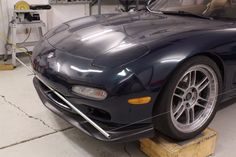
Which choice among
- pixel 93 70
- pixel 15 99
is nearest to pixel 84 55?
pixel 93 70

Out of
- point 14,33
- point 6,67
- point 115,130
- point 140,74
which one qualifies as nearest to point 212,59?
point 140,74

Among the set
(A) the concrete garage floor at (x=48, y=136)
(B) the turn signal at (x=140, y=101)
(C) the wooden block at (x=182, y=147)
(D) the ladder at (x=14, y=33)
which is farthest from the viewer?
(D) the ladder at (x=14, y=33)

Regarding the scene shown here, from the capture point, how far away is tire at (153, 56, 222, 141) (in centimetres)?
167

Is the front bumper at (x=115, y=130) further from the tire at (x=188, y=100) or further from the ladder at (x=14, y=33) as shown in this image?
the ladder at (x=14, y=33)

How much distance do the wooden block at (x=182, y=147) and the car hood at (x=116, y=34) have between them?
0.63m

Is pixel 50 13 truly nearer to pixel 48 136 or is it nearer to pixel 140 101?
pixel 48 136

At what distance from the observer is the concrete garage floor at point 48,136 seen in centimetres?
193

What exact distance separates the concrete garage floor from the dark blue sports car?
0.31 m

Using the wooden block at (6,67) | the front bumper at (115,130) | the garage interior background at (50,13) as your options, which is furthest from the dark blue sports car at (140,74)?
the garage interior background at (50,13)

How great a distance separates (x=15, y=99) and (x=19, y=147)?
0.92m

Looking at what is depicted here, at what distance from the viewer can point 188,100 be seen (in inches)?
75.4

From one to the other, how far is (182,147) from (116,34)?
35.4 inches

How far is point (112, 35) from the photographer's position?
1.94m

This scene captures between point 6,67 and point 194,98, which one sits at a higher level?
point 194,98
